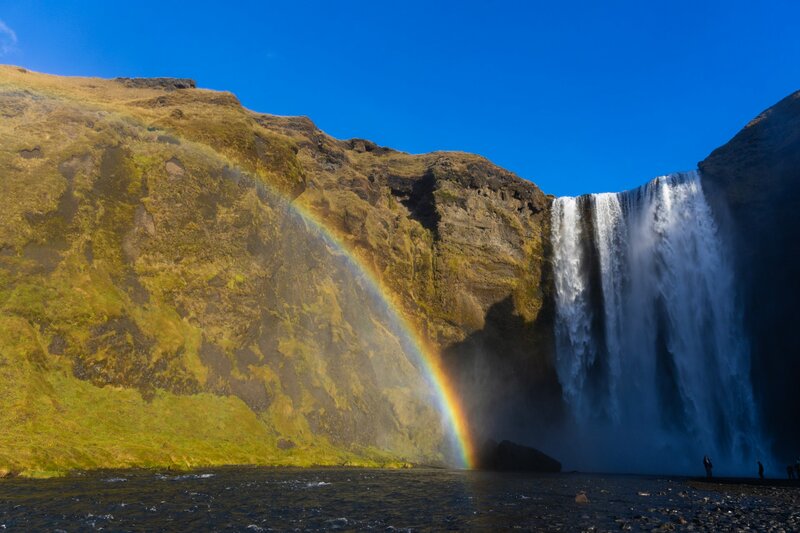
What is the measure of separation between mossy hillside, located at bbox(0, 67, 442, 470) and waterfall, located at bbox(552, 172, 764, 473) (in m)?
24.9

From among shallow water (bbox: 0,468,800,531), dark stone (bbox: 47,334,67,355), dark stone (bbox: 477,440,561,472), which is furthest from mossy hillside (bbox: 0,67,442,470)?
shallow water (bbox: 0,468,800,531)

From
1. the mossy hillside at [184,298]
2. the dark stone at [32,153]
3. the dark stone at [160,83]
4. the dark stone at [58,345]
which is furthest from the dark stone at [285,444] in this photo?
the dark stone at [160,83]

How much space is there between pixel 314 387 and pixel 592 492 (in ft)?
98.7

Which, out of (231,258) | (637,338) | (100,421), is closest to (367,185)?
(231,258)

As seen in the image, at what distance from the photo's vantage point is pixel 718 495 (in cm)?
2711

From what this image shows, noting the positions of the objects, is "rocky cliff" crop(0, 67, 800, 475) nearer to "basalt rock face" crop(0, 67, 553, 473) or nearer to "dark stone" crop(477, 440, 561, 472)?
"basalt rock face" crop(0, 67, 553, 473)

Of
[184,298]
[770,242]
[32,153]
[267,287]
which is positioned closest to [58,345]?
[184,298]

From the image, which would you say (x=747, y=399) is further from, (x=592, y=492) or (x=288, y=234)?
(x=288, y=234)

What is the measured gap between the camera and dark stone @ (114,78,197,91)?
4542 inches

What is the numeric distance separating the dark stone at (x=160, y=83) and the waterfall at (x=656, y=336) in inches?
3694

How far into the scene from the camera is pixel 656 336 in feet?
219

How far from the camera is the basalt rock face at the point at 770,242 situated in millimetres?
59000

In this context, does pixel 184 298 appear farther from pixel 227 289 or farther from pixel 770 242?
pixel 770 242

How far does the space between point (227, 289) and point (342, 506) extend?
3603cm
